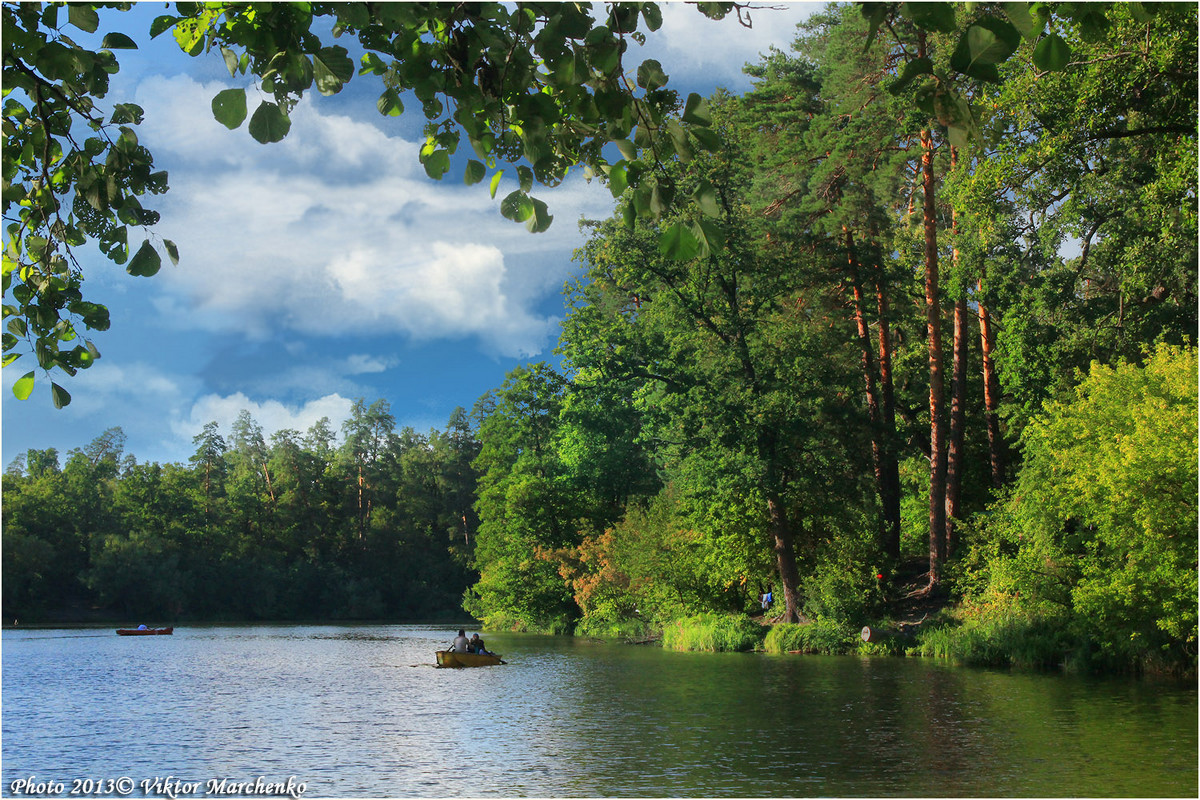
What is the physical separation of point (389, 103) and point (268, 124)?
69 centimetres

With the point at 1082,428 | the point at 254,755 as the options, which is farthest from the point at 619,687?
the point at 1082,428

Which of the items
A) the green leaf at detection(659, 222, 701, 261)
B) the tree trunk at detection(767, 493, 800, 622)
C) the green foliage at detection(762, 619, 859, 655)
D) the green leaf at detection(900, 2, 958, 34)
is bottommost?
the green foliage at detection(762, 619, 859, 655)

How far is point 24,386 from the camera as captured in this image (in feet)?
12.2

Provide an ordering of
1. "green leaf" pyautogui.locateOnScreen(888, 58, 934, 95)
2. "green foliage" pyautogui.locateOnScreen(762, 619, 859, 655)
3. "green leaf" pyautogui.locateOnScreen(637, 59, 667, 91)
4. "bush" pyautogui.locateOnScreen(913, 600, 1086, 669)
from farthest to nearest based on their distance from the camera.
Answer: "green foliage" pyautogui.locateOnScreen(762, 619, 859, 655)
"bush" pyautogui.locateOnScreen(913, 600, 1086, 669)
"green leaf" pyautogui.locateOnScreen(637, 59, 667, 91)
"green leaf" pyautogui.locateOnScreen(888, 58, 934, 95)

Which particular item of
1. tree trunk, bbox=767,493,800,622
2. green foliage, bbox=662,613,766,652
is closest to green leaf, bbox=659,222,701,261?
tree trunk, bbox=767,493,800,622

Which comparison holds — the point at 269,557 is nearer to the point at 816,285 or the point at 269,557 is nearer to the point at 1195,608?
the point at 816,285

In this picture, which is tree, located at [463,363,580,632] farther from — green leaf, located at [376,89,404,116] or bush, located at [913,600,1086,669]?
green leaf, located at [376,89,404,116]

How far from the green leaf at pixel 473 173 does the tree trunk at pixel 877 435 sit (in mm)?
27862

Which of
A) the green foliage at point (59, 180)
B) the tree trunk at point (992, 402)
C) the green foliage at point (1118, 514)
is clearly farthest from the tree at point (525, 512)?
the green foliage at point (59, 180)

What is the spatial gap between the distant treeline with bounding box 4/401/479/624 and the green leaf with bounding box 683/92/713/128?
67040 millimetres

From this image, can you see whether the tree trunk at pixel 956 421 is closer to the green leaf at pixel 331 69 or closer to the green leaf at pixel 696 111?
the green leaf at pixel 696 111

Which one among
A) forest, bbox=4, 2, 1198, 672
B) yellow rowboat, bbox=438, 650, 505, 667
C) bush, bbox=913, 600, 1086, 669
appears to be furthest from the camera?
yellow rowboat, bbox=438, 650, 505, 667

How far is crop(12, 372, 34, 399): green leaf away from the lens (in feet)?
12.0

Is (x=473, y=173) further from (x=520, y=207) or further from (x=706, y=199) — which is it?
(x=706, y=199)
